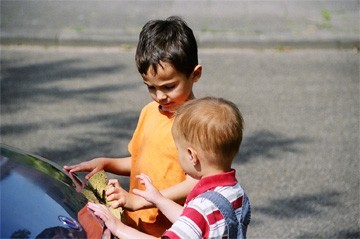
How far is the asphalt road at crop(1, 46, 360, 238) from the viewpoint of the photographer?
16.5ft

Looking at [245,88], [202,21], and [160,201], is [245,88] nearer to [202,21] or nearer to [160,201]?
[202,21]

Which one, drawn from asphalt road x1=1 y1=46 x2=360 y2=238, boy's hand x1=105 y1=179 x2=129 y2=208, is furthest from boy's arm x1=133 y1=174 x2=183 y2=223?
asphalt road x1=1 y1=46 x2=360 y2=238

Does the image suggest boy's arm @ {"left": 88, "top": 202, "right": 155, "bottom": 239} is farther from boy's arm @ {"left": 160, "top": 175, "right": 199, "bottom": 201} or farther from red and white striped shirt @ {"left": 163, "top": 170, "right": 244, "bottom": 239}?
boy's arm @ {"left": 160, "top": 175, "right": 199, "bottom": 201}

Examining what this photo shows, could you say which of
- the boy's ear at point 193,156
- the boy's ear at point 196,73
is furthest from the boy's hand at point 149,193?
the boy's ear at point 196,73

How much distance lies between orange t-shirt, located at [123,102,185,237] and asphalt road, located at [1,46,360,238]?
6.10 feet

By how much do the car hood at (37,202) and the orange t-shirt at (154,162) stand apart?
0.45 meters

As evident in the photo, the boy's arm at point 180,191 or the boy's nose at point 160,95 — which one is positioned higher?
the boy's nose at point 160,95

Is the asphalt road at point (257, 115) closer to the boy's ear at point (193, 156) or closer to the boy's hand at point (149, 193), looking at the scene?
the boy's hand at point (149, 193)

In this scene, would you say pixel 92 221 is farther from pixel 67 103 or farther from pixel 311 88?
pixel 311 88

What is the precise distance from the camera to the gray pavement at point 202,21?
8828 mm

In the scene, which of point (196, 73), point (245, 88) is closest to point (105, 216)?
point (196, 73)

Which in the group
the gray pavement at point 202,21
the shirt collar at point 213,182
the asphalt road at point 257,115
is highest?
the shirt collar at point 213,182

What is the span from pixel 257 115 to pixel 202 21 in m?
3.13

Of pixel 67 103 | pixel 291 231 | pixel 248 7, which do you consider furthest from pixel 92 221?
pixel 248 7
